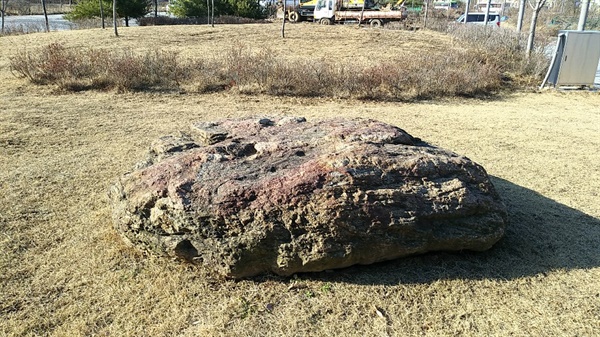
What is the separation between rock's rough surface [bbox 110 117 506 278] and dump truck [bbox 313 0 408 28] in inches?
861

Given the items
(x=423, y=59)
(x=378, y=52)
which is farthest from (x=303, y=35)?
(x=423, y=59)

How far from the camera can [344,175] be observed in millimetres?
2836

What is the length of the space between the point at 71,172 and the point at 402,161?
151 inches

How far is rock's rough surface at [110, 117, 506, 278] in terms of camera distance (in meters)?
2.76

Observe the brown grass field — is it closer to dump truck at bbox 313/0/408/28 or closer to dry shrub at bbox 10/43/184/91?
dry shrub at bbox 10/43/184/91

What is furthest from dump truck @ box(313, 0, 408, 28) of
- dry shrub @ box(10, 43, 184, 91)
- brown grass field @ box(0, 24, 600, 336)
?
brown grass field @ box(0, 24, 600, 336)

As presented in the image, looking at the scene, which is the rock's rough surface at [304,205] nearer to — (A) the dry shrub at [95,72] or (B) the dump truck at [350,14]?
(A) the dry shrub at [95,72]

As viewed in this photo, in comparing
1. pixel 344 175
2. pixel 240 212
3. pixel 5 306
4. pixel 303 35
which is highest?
pixel 303 35

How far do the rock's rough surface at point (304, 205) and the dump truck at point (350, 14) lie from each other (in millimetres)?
21861

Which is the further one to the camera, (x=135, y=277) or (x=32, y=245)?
(x=32, y=245)

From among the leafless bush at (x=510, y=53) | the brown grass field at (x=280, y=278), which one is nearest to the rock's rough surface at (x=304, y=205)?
the brown grass field at (x=280, y=278)

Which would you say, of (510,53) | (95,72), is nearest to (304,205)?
(95,72)

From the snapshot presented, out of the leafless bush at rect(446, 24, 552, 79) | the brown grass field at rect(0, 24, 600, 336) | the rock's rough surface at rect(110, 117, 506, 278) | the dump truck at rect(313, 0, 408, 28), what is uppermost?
the dump truck at rect(313, 0, 408, 28)

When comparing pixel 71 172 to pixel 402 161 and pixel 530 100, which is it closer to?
pixel 402 161
